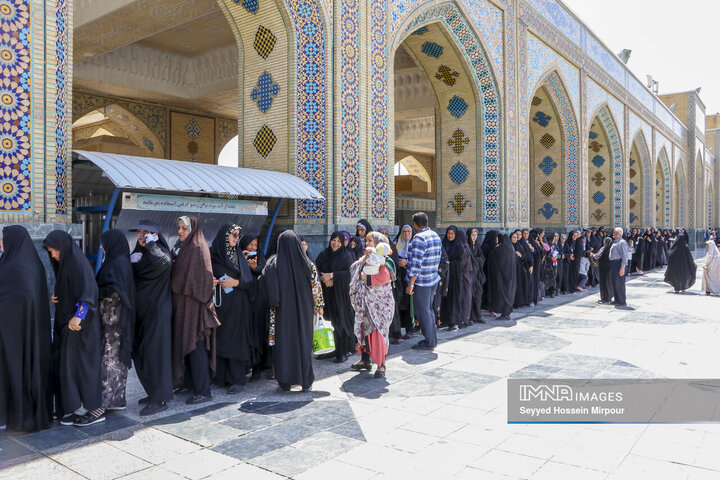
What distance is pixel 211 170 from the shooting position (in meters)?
5.41

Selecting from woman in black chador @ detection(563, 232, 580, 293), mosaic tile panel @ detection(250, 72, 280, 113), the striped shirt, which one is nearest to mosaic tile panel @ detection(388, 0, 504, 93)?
mosaic tile panel @ detection(250, 72, 280, 113)

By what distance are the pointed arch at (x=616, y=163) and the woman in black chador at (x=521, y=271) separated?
9800 mm

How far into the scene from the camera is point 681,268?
349 inches

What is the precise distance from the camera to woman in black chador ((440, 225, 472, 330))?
560 cm

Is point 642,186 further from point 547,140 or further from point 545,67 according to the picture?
point 545,67

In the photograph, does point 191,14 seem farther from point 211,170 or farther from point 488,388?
point 488,388

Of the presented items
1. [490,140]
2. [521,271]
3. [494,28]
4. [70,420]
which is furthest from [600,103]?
[70,420]

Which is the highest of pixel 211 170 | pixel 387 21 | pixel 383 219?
pixel 387 21

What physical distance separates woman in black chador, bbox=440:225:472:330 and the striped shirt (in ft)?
3.35

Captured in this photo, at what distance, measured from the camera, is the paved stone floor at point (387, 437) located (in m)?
2.29

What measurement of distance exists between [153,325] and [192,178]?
2.21 meters

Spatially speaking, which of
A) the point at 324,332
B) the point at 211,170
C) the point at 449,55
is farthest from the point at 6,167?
the point at 449,55

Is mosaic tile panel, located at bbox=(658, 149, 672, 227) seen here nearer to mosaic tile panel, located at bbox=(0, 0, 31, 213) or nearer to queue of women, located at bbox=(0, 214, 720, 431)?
queue of women, located at bbox=(0, 214, 720, 431)

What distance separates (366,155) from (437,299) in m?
2.22
